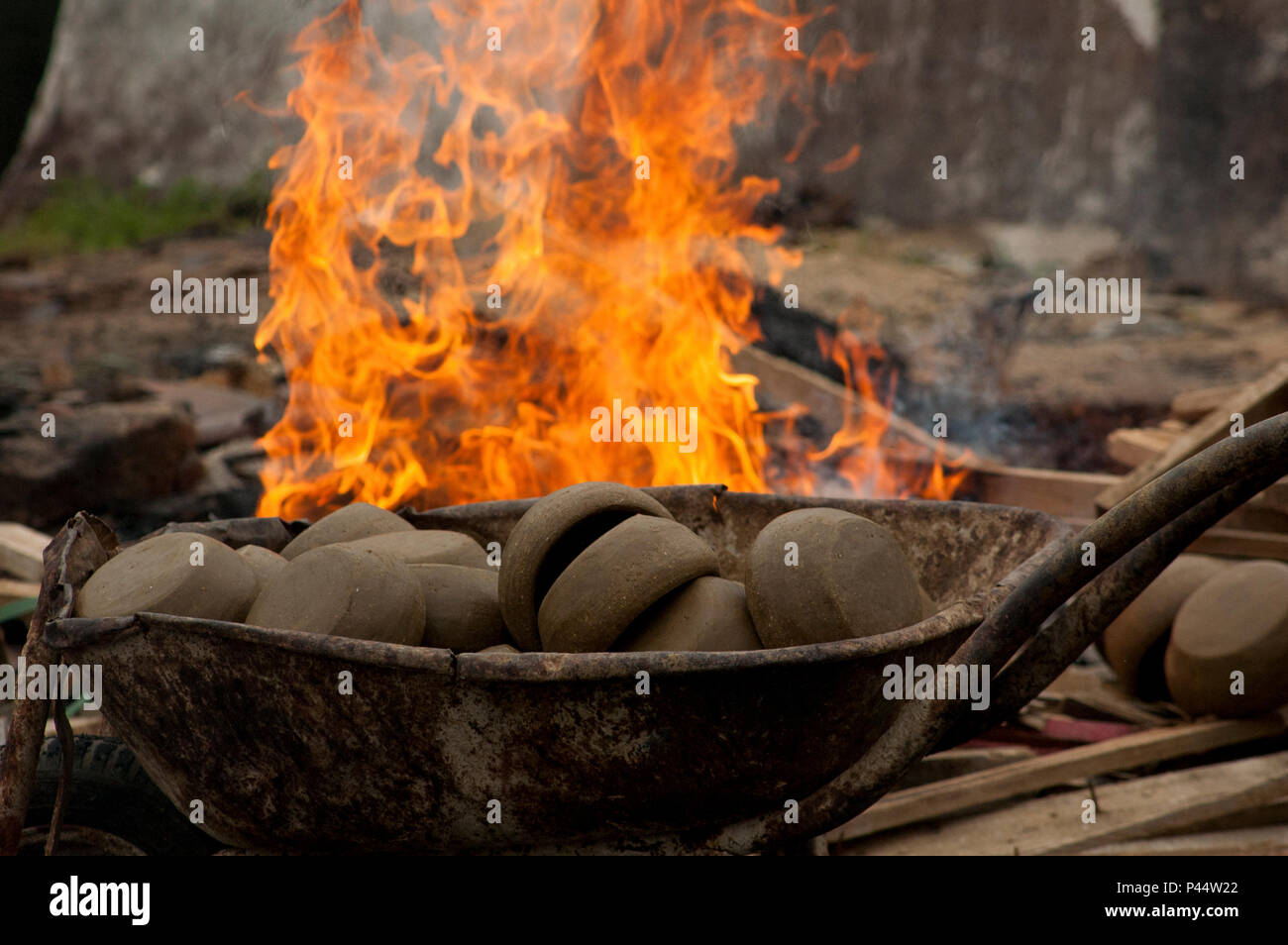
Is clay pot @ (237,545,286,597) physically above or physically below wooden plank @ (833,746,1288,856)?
above

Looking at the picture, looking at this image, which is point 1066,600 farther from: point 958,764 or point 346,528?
point 346,528

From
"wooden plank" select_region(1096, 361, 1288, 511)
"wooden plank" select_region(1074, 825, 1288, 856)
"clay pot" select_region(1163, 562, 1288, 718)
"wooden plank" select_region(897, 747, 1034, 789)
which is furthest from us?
"wooden plank" select_region(1096, 361, 1288, 511)

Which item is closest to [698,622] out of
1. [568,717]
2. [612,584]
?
[612,584]

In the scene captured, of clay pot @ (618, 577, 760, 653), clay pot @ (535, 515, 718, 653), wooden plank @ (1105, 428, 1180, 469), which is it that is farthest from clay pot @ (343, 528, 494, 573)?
wooden plank @ (1105, 428, 1180, 469)

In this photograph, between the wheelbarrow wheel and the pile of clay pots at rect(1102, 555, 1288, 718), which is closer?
the wheelbarrow wheel

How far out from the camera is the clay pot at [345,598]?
7.11 feet

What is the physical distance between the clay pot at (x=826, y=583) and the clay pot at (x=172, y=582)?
40.5 inches

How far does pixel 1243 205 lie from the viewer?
898 cm

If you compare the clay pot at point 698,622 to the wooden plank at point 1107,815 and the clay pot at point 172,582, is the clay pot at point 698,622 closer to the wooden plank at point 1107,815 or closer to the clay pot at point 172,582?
the clay pot at point 172,582

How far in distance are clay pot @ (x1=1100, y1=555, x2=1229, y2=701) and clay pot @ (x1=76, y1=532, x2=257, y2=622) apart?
9.09 ft

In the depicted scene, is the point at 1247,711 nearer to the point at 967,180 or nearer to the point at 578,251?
the point at 578,251

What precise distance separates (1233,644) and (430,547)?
7.53 feet

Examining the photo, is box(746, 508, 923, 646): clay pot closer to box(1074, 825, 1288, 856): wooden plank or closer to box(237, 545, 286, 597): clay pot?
box(237, 545, 286, 597): clay pot

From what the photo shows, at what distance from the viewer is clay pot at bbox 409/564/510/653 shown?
2.42 m
